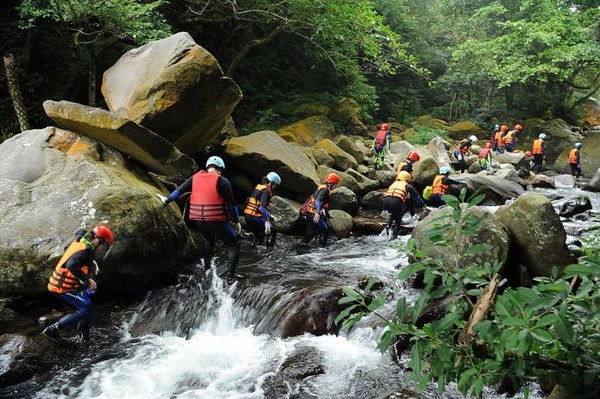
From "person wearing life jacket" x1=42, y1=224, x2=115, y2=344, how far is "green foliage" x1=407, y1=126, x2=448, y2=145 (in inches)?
789

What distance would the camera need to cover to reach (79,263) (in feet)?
18.1

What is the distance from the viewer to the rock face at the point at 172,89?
854 cm

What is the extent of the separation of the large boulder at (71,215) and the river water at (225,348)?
0.69 m

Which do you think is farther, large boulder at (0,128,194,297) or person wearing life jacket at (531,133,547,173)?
person wearing life jacket at (531,133,547,173)

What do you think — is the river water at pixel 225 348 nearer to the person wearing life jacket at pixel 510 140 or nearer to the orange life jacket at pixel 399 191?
the orange life jacket at pixel 399 191

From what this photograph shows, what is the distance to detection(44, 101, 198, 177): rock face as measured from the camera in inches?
309

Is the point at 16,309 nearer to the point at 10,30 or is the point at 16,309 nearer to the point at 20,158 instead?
the point at 20,158

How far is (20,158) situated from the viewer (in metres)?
7.56

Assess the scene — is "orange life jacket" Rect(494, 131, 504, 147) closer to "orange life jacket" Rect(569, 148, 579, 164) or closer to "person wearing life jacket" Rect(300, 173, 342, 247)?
"orange life jacket" Rect(569, 148, 579, 164)

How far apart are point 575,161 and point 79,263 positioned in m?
22.1

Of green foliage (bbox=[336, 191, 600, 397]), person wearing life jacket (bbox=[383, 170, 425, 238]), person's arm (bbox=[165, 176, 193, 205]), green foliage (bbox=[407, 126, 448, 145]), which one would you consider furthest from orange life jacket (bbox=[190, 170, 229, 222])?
green foliage (bbox=[407, 126, 448, 145])

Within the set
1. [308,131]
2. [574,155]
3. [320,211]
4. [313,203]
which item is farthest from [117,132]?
[574,155]

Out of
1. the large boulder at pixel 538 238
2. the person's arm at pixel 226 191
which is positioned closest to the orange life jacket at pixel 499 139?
the large boulder at pixel 538 238

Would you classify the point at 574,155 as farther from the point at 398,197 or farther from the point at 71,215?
the point at 71,215
